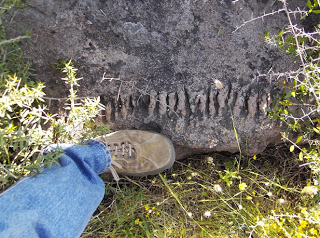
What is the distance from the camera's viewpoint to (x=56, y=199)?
1527mm

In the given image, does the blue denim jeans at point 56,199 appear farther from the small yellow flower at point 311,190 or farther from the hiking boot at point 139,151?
the small yellow flower at point 311,190

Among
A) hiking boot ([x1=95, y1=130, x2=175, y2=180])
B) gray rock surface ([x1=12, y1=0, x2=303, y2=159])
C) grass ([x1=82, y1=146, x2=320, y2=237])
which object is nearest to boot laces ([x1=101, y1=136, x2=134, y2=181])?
hiking boot ([x1=95, y1=130, x2=175, y2=180])

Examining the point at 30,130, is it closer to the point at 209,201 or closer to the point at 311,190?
the point at 209,201

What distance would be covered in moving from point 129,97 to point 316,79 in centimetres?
126

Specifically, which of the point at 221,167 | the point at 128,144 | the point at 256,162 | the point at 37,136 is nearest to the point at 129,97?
the point at 128,144

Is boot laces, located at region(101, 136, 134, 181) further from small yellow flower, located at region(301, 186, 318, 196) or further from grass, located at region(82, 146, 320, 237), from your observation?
small yellow flower, located at region(301, 186, 318, 196)

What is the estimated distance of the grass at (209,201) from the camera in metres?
2.14

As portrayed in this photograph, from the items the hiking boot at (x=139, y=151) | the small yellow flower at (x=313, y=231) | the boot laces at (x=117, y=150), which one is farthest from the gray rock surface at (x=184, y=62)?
the small yellow flower at (x=313, y=231)

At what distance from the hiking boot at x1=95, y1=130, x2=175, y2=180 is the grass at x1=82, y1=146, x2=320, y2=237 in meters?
0.10

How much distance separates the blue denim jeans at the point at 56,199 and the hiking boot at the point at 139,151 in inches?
15.0

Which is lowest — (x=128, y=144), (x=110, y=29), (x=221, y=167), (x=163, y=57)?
(x=221, y=167)

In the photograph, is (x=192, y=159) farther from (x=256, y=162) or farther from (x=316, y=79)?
(x=316, y=79)

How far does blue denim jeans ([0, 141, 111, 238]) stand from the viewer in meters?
1.38

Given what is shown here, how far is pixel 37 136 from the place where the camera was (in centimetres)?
168
